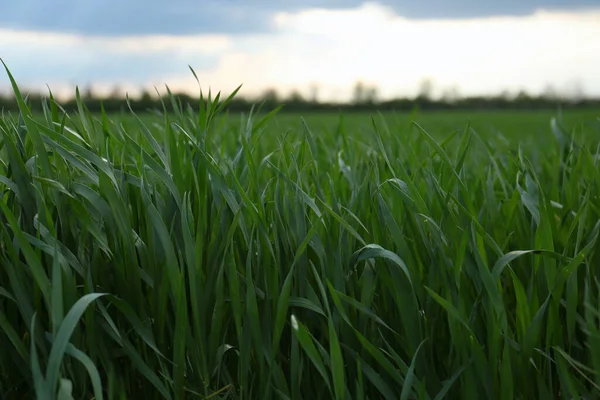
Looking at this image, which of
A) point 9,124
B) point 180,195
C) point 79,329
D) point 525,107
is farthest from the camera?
point 525,107

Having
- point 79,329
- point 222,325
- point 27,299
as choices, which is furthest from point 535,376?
point 27,299

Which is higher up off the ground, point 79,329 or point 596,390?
point 79,329

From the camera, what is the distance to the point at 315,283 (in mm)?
1271

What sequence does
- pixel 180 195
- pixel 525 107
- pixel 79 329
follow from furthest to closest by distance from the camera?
pixel 525 107, pixel 180 195, pixel 79 329

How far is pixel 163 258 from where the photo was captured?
1156 mm

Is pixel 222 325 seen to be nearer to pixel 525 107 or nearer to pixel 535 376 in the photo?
pixel 535 376

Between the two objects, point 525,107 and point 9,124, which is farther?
point 525,107

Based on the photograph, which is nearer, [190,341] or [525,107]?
[190,341]

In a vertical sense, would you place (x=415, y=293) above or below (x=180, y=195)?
below

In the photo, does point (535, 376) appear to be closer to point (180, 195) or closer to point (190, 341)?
point (190, 341)

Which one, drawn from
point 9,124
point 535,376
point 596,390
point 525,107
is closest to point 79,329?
point 9,124

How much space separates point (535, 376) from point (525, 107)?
34.2m

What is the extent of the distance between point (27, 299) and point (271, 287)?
44cm

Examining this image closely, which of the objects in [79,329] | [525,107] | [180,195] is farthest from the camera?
[525,107]
